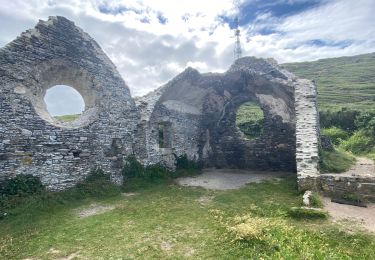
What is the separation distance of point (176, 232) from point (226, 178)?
6.54 metres

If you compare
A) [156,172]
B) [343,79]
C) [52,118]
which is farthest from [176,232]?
[343,79]

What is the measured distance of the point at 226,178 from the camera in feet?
41.8

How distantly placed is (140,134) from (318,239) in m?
8.17

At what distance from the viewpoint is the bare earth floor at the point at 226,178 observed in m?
11.4

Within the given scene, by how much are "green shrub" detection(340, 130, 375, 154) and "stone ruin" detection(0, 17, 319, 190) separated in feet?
13.4

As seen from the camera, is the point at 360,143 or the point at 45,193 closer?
the point at 45,193

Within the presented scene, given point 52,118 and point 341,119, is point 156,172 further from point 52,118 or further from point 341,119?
point 341,119

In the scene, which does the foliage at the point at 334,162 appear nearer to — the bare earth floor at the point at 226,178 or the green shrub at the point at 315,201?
the bare earth floor at the point at 226,178

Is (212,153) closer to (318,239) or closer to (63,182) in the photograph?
(63,182)

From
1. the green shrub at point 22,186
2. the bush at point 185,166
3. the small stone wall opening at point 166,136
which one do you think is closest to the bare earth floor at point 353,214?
the bush at point 185,166

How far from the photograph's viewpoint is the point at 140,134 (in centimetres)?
1218

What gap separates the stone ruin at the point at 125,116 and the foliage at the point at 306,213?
199 cm

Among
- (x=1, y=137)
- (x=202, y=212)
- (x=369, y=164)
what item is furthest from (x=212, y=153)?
(x=1, y=137)

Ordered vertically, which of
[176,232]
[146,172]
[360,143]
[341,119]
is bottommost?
[176,232]
